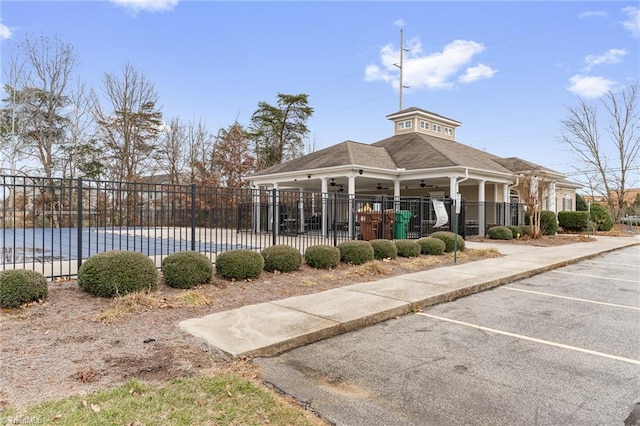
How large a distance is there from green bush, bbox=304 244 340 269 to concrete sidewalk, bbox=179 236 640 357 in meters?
1.50

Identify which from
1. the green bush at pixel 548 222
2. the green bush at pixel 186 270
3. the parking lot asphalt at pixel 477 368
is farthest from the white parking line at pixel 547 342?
the green bush at pixel 548 222

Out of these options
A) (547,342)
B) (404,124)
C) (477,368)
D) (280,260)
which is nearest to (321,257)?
(280,260)

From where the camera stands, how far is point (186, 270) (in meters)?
6.77

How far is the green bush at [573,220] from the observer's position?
928 inches

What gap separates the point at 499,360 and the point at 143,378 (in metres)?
3.46

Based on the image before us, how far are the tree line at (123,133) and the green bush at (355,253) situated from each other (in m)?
19.7

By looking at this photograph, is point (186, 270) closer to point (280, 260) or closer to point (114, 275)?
point (114, 275)

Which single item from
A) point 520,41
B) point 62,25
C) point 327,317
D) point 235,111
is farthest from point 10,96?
point 520,41

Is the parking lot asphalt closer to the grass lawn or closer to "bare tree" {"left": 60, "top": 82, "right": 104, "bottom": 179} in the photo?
the grass lawn

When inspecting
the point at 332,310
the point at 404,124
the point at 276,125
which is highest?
the point at 276,125

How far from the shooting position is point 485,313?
606 centimetres

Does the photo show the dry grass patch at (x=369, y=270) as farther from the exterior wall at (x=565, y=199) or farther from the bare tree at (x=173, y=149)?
the bare tree at (x=173, y=149)

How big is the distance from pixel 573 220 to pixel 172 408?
26.8 meters

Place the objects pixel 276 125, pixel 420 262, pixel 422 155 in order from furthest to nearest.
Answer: pixel 276 125 → pixel 422 155 → pixel 420 262
